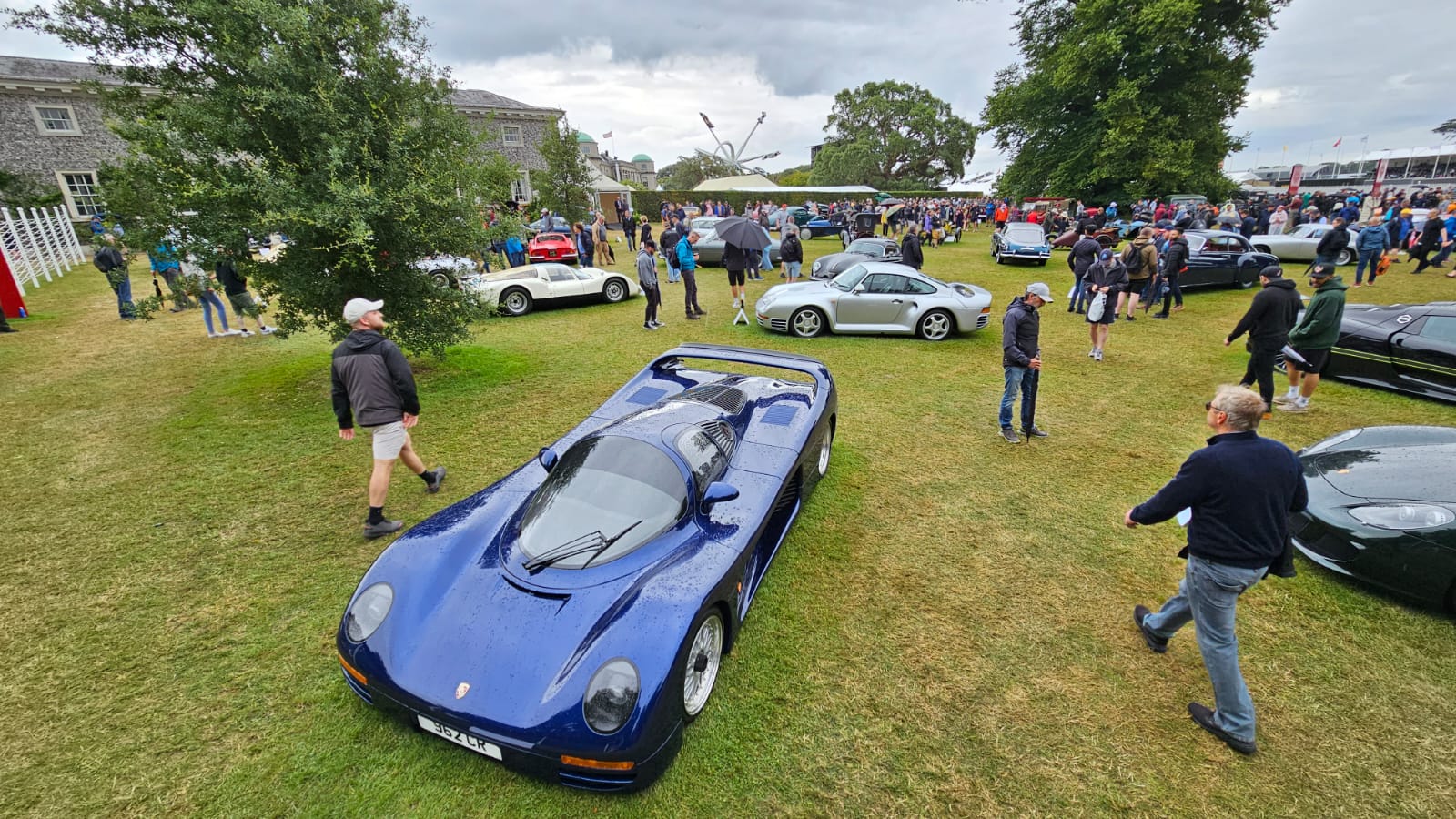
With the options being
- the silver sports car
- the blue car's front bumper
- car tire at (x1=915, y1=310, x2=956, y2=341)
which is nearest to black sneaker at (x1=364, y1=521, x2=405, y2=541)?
the blue car's front bumper

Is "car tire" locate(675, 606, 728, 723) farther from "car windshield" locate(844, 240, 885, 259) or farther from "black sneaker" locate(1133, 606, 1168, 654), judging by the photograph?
"car windshield" locate(844, 240, 885, 259)

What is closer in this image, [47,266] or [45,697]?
[45,697]

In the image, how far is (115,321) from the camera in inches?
463

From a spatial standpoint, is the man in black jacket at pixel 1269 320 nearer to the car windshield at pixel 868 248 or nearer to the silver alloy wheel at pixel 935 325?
the silver alloy wheel at pixel 935 325

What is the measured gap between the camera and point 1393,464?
398cm

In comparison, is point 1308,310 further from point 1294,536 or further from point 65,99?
point 65,99

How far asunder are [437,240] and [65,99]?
123ft

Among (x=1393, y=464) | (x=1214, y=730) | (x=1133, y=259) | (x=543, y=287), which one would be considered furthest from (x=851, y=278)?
(x=1214, y=730)

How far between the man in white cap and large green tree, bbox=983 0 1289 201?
33088 millimetres

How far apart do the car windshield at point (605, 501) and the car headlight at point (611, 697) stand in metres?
0.66

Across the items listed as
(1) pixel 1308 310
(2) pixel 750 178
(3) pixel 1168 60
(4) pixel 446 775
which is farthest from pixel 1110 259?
(2) pixel 750 178

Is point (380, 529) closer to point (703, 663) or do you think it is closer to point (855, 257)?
point (703, 663)

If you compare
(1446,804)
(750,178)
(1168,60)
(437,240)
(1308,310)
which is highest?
(1168,60)

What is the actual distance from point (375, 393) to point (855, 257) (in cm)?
1263
